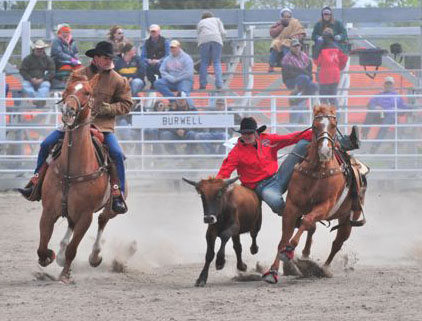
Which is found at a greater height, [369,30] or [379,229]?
[369,30]

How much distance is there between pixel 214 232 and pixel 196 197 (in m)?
7.40

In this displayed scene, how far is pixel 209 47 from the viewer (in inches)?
786

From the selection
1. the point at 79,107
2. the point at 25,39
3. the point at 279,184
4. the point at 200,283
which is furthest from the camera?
the point at 25,39

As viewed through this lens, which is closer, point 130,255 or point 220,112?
point 130,255

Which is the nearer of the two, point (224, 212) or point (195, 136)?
point (224, 212)

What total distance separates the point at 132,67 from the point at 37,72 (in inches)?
67.6

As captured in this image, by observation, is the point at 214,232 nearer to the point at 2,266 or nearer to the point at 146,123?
the point at 2,266

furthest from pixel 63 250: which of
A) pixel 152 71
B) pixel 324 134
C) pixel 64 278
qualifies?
pixel 152 71

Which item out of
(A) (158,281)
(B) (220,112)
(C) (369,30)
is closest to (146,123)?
(B) (220,112)

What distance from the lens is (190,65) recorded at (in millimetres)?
18984

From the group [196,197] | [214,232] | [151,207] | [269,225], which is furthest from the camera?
[196,197]

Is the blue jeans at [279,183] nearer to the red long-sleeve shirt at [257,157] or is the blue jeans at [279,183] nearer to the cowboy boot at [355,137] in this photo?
the red long-sleeve shirt at [257,157]

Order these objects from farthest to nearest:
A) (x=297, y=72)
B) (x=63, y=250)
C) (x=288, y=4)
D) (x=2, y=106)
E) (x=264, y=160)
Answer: (x=288, y=4)
(x=297, y=72)
(x=2, y=106)
(x=264, y=160)
(x=63, y=250)

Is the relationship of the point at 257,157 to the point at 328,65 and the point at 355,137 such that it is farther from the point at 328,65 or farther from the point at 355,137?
the point at 328,65
